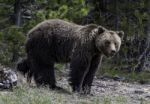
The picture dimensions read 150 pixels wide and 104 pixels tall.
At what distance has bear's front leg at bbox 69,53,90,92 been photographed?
1010 cm

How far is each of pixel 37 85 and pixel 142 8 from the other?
7.54 m

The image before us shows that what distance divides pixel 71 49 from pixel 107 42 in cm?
83

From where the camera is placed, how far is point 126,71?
52.1ft

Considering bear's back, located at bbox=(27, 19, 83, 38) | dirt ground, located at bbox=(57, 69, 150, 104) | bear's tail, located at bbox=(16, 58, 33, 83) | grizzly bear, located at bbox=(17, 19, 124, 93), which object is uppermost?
bear's back, located at bbox=(27, 19, 83, 38)

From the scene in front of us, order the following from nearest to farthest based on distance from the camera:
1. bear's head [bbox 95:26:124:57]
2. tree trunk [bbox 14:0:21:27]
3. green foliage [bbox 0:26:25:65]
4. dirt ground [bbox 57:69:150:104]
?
bear's head [bbox 95:26:124:57] < dirt ground [bbox 57:69:150:104] < green foliage [bbox 0:26:25:65] < tree trunk [bbox 14:0:21:27]

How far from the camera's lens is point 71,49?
34.5ft

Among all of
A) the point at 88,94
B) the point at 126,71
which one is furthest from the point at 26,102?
the point at 126,71

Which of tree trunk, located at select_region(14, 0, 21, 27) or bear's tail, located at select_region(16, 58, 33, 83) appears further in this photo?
tree trunk, located at select_region(14, 0, 21, 27)

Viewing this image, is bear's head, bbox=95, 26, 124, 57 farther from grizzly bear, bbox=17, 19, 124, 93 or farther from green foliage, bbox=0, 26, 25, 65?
green foliage, bbox=0, 26, 25, 65

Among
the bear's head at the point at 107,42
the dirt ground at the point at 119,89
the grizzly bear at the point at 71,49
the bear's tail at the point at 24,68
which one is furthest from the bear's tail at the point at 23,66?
the bear's head at the point at 107,42

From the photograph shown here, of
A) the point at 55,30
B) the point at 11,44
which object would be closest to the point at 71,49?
the point at 55,30

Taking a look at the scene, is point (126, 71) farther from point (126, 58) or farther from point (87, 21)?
point (87, 21)

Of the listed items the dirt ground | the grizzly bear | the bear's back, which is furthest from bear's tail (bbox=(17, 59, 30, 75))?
the dirt ground

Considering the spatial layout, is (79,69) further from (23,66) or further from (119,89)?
(119,89)
